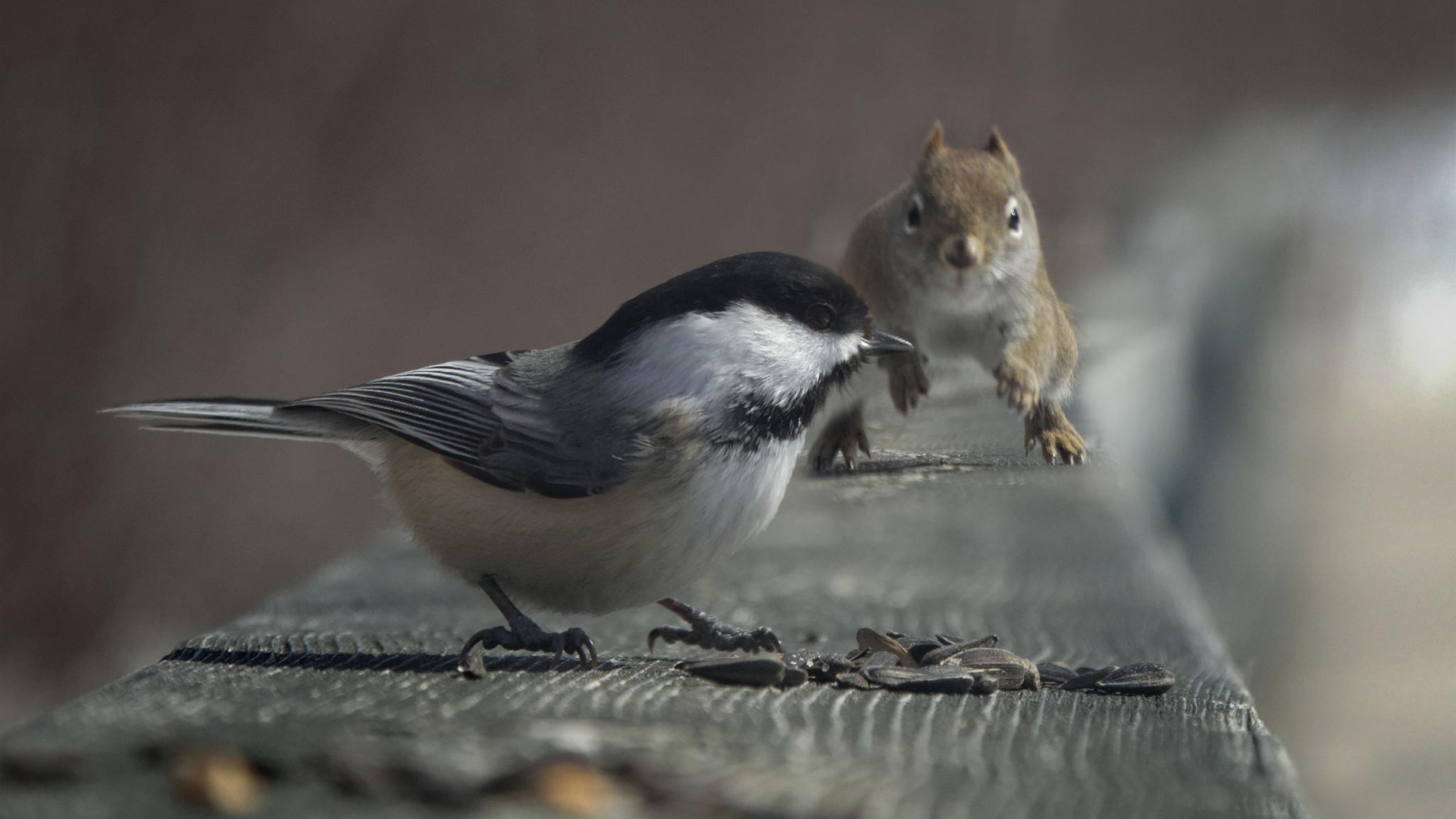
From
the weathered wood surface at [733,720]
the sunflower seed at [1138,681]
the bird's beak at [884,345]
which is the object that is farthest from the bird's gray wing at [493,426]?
the sunflower seed at [1138,681]

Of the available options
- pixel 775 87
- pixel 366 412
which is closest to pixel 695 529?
pixel 366 412

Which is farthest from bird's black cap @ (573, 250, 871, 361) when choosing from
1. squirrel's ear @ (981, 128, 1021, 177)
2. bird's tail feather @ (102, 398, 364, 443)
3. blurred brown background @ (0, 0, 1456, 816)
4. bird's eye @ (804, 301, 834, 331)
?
blurred brown background @ (0, 0, 1456, 816)

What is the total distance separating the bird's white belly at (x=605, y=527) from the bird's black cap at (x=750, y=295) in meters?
0.18

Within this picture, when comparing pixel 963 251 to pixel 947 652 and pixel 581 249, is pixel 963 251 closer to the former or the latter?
pixel 947 652

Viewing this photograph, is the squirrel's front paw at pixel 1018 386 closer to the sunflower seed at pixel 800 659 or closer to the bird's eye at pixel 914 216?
the bird's eye at pixel 914 216

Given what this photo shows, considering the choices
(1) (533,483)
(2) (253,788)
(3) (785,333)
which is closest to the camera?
(2) (253,788)

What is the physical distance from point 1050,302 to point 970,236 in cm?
13

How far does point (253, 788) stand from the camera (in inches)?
40.5

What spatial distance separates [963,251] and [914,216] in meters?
0.09

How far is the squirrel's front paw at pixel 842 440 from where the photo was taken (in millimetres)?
1443

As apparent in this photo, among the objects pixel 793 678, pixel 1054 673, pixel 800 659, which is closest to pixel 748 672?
pixel 793 678

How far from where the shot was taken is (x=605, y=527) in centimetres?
169

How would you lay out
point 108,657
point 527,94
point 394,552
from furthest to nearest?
point 527,94
point 108,657
point 394,552

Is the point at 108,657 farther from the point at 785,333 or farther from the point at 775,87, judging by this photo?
the point at 785,333
